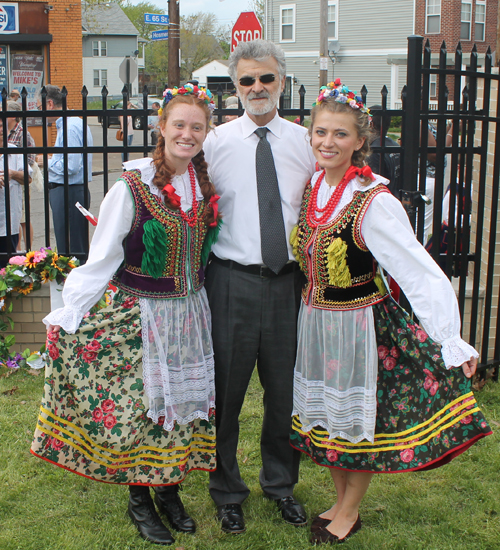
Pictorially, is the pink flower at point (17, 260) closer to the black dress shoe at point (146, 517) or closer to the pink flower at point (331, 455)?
the black dress shoe at point (146, 517)

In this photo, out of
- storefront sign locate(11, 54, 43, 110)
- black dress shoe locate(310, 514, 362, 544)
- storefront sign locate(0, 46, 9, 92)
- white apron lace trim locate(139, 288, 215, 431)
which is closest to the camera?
white apron lace trim locate(139, 288, 215, 431)

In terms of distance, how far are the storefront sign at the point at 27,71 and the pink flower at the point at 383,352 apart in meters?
15.0

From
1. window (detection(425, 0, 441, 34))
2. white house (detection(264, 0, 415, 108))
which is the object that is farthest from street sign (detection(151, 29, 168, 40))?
window (detection(425, 0, 441, 34))

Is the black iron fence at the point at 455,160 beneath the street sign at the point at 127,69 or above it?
beneath

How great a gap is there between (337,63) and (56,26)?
13765 mm

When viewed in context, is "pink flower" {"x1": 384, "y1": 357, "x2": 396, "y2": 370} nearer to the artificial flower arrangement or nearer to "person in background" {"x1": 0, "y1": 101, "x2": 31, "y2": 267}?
the artificial flower arrangement

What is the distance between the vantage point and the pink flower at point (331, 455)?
2.70 meters

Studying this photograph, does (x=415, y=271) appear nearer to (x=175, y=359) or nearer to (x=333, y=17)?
(x=175, y=359)

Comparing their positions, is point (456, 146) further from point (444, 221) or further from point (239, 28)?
point (239, 28)

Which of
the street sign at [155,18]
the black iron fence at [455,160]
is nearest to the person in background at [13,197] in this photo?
the black iron fence at [455,160]

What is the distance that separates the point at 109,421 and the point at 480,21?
25.7 m

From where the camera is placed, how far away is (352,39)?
25.5 m

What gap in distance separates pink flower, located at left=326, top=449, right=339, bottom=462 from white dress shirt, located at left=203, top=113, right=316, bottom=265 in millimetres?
842

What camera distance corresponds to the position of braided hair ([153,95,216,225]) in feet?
8.52
